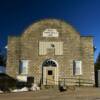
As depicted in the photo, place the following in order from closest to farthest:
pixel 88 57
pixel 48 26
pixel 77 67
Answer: pixel 88 57, pixel 77 67, pixel 48 26

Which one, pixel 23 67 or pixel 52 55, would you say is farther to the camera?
pixel 23 67

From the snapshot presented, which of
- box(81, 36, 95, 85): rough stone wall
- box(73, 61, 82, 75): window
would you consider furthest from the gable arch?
box(73, 61, 82, 75): window

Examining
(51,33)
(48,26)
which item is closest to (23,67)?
(51,33)

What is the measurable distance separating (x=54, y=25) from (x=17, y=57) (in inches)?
227

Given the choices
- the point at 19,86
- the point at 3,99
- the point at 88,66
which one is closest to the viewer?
the point at 3,99

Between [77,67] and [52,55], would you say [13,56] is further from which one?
[77,67]

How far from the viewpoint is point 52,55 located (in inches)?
1467

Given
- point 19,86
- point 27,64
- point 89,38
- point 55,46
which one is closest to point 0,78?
point 19,86

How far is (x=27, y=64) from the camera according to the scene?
37.2m

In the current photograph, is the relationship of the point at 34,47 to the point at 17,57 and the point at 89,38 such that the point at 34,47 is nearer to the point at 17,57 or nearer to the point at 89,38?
the point at 17,57

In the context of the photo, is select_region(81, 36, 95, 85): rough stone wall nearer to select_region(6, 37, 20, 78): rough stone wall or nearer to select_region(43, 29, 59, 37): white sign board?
select_region(43, 29, 59, 37): white sign board

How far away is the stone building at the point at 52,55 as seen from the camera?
3669cm

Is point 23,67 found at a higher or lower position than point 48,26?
lower

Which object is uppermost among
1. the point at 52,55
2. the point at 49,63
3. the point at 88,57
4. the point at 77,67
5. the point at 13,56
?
the point at 52,55
